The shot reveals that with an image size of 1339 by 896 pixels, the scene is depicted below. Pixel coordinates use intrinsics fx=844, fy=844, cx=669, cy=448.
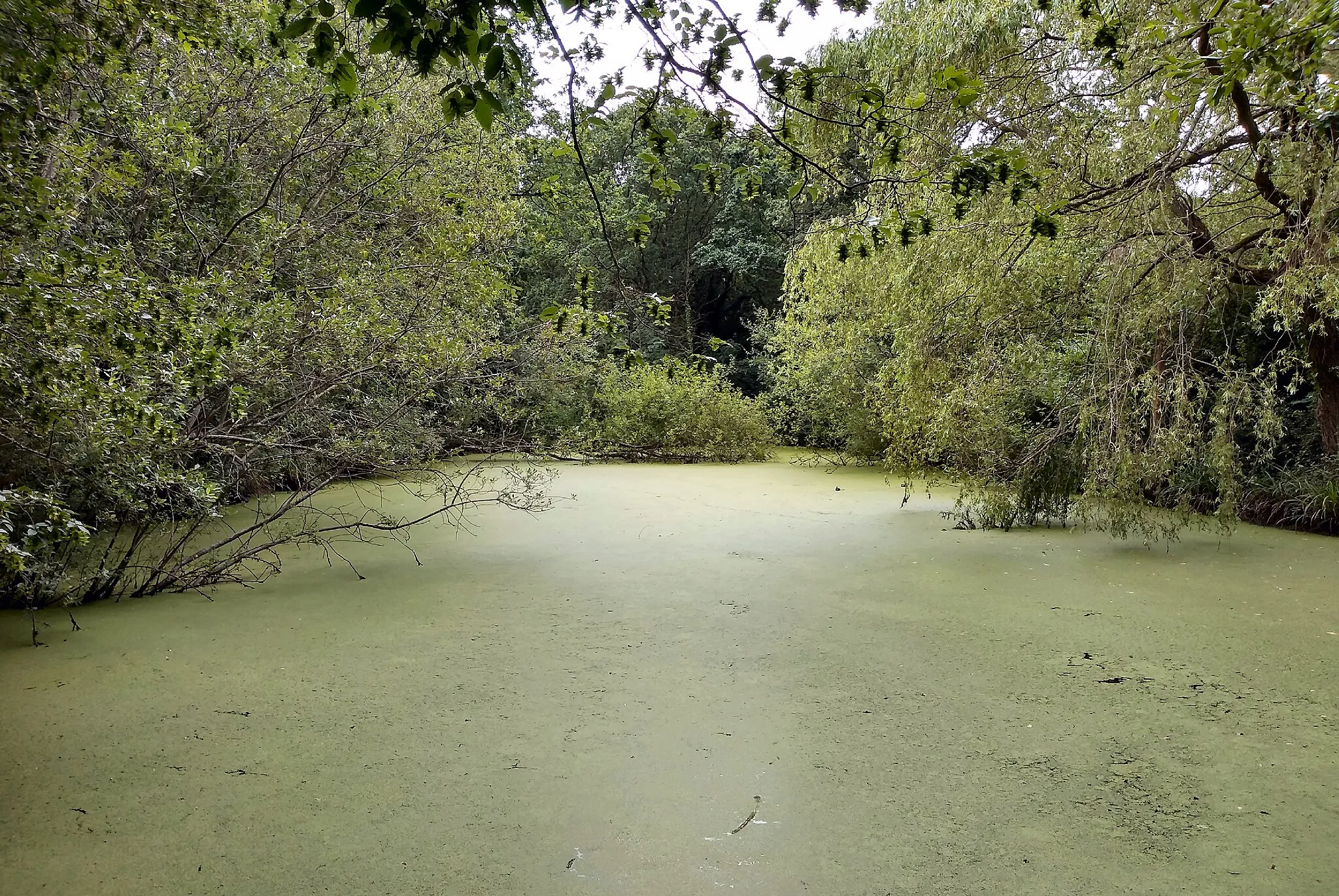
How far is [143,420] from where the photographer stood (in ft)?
7.43

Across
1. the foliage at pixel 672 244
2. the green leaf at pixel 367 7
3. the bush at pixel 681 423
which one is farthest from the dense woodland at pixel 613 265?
the foliage at pixel 672 244

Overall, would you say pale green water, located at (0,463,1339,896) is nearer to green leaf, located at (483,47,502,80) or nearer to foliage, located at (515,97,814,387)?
green leaf, located at (483,47,502,80)

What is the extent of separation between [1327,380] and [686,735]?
4756 mm

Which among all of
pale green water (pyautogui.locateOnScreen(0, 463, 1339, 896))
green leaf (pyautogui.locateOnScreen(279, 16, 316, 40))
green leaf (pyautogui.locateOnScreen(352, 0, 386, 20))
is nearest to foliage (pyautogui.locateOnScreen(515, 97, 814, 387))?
pale green water (pyautogui.locateOnScreen(0, 463, 1339, 896))

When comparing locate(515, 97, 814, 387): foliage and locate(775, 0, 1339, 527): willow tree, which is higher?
locate(515, 97, 814, 387): foliage

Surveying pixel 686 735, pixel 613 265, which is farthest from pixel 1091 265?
pixel 686 735

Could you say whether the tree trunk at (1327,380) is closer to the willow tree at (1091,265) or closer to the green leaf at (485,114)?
the willow tree at (1091,265)

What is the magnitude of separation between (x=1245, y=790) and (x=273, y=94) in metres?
4.82

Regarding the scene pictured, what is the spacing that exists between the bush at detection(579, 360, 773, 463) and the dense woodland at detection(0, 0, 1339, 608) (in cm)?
357

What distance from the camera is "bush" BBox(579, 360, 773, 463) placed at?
9586 mm

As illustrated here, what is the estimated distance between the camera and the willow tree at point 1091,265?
4070 mm

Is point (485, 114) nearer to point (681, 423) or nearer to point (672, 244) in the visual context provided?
point (681, 423)

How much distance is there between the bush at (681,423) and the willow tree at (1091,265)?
4.48m

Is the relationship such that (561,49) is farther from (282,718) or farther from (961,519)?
(961,519)
